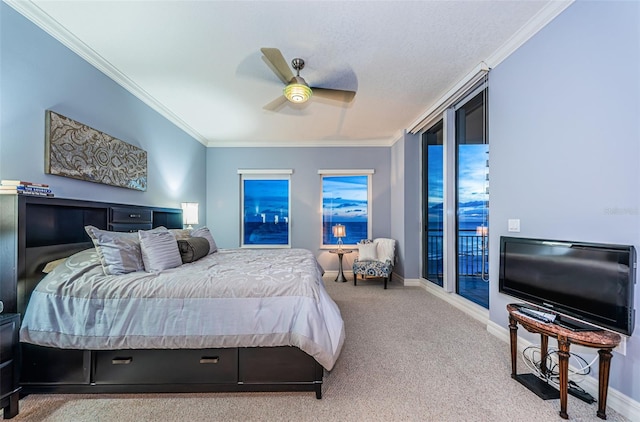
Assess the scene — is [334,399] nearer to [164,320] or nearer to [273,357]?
[273,357]

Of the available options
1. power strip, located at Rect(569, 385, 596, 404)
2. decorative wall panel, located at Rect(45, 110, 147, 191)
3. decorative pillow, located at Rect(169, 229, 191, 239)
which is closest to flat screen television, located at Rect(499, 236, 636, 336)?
power strip, located at Rect(569, 385, 596, 404)

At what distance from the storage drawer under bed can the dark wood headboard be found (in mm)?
694

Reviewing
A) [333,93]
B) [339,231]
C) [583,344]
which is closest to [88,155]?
[333,93]

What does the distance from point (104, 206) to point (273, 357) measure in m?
2.26

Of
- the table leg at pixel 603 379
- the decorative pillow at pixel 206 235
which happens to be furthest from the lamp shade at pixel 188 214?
the table leg at pixel 603 379

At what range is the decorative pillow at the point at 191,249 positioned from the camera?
8.53 feet

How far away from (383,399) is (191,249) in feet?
7.09

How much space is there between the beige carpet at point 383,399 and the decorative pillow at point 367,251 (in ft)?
8.10

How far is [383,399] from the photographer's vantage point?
1.76 meters

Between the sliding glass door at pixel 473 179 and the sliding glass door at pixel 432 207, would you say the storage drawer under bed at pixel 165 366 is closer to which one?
the sliding glass door at pixel 473 179

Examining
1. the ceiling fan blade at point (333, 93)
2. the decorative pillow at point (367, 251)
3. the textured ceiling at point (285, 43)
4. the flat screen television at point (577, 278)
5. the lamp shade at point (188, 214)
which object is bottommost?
the decorative pillow at point (367, 251)

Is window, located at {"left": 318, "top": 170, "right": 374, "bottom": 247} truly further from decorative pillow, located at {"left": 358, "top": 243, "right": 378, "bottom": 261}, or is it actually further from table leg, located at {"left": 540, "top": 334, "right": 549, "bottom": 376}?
table leg, located at {"left": 540, "top": 334, "right": 549, "bottom": 376}

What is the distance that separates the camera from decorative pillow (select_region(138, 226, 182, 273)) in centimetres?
216

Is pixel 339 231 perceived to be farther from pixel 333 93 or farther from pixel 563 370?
pixel 563 370
